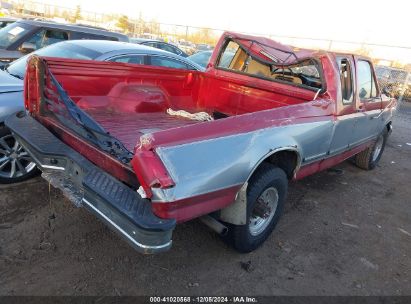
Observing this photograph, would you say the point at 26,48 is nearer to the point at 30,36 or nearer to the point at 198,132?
the point at 30,36

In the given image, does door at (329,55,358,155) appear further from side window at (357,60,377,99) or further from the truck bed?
the truck bed

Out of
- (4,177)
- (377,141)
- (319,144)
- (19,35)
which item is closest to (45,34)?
(19,35)

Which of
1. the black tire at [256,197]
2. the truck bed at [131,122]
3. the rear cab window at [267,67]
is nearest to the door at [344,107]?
the rear cab window at [267,67]

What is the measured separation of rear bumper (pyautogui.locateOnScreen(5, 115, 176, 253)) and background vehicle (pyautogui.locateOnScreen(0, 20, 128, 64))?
11.7 feet

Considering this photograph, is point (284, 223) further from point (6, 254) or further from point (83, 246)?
point (6, 254)

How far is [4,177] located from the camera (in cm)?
400

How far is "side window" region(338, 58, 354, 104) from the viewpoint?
427 centimetres

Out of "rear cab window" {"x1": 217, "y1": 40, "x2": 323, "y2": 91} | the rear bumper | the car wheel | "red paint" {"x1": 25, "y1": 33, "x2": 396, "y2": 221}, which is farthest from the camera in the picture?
"rear cab window" {"x1": 217, "y1": 40, "x2": 323, "y2": 91}

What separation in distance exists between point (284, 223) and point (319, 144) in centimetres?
98

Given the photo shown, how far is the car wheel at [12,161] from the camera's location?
3936 mm

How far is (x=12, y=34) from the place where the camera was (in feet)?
21.9

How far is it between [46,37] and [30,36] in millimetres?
330

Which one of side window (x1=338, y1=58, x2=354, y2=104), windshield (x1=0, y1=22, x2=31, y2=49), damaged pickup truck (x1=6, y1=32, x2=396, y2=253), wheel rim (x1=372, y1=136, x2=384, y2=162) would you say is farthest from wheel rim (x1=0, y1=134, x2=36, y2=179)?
wheel rim (x1=372, y1=136, x2=384, y2=162)

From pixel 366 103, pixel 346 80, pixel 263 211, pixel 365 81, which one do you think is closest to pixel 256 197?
pixel 263 211
